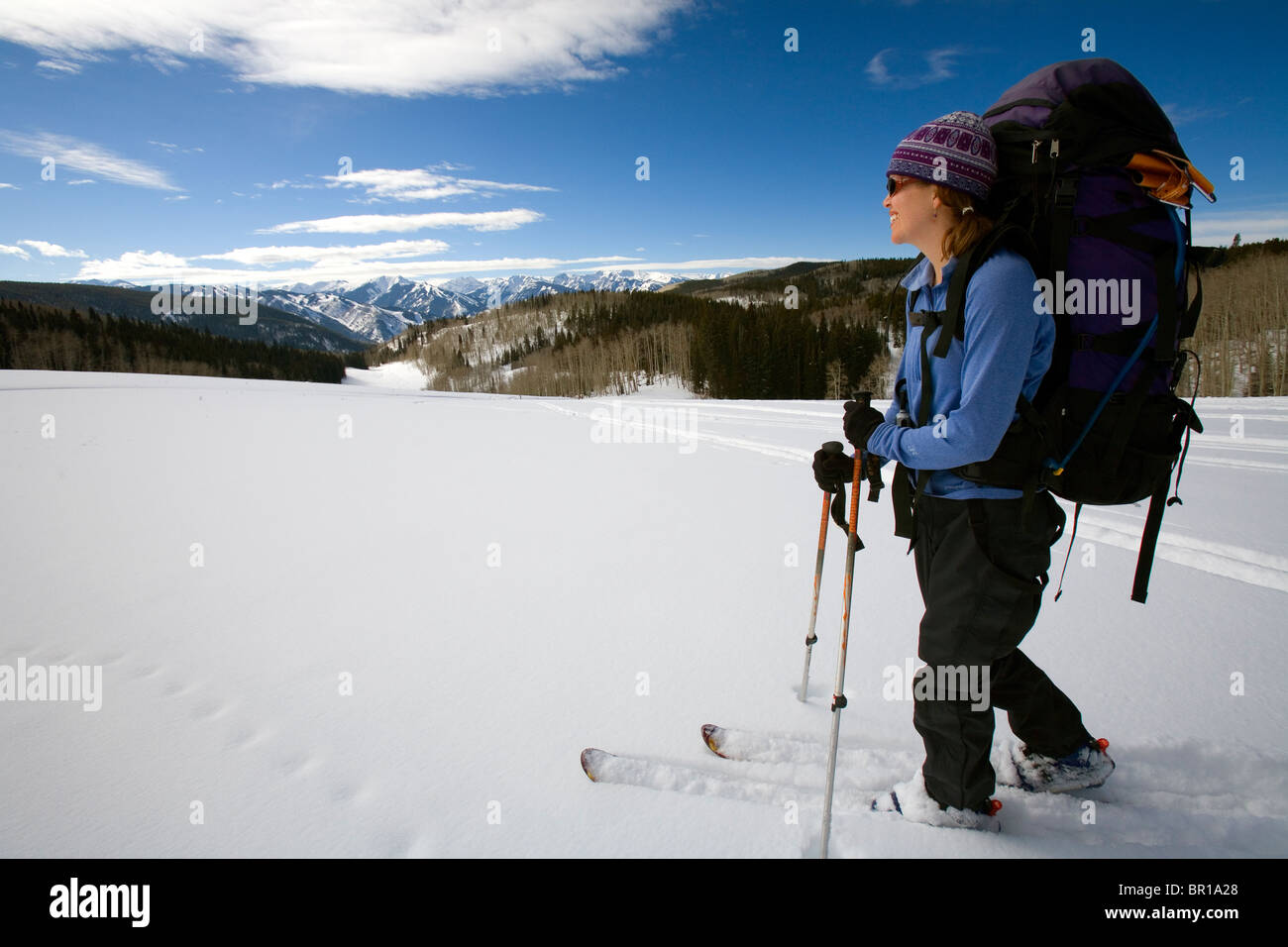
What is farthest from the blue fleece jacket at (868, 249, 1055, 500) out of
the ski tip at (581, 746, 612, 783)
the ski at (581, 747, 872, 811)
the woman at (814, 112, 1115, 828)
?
the ski tip at (581, 746, 612, 783)

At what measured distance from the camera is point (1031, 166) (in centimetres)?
167

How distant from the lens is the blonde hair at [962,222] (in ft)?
5.73

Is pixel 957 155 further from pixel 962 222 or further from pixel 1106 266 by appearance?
pixel 1106 266

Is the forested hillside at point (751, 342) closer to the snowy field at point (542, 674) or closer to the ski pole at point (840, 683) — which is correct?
the ski pole at point (840, 683)

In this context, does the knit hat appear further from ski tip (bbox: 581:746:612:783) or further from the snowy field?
ski tip (bbox: 581:746:612:783)

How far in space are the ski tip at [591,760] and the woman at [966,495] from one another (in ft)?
3.67

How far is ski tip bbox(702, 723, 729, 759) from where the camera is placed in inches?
98.0

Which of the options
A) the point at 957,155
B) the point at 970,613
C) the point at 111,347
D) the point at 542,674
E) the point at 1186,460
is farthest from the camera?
the point at 111,347

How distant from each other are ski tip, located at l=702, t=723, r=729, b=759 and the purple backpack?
169 cm

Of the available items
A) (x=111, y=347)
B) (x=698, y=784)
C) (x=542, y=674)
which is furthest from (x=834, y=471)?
(x=111, y=347)

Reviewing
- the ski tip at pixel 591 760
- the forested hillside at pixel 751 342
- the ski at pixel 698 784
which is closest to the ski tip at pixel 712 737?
the ski at pixel 698 784

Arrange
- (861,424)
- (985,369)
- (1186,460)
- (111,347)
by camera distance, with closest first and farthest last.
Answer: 1. (985,369)
2. (861,424)
3. (1186,460)
4. (111,347)

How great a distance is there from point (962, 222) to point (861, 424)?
72 cm

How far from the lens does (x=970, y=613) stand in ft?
6.03
